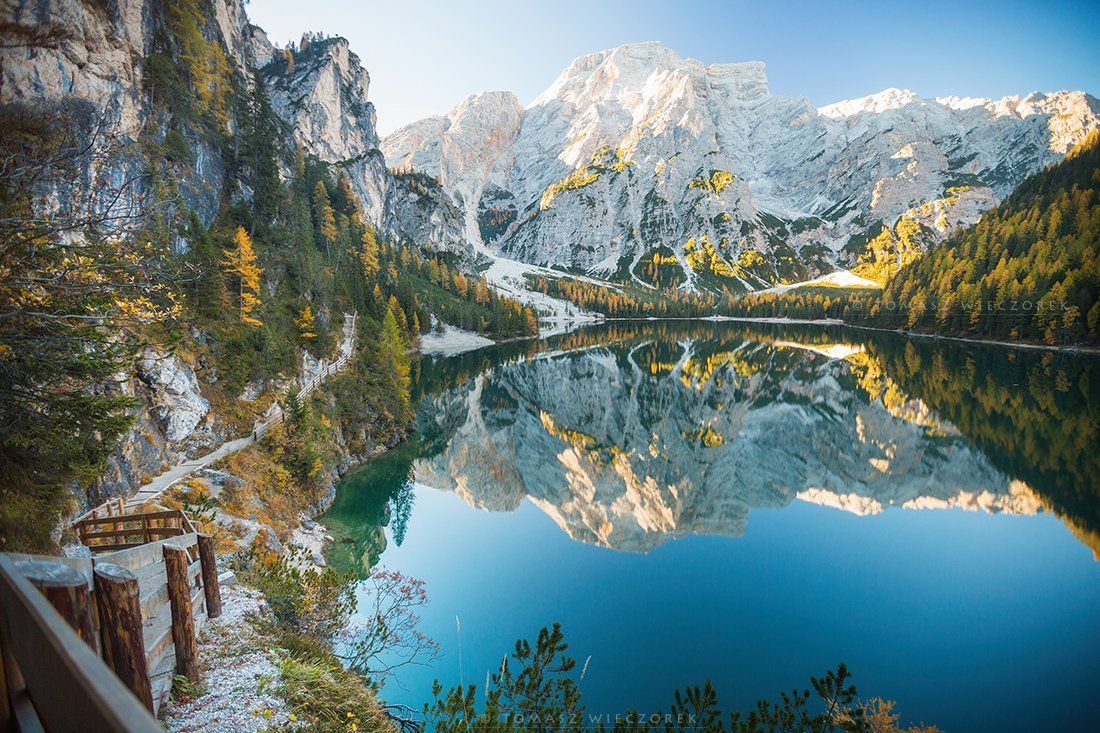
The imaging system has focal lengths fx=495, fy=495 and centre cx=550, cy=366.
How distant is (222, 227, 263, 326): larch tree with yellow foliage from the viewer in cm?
3947

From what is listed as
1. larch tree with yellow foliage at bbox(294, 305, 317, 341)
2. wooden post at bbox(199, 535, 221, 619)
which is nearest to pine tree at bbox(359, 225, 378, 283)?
larch tree with yellow foliage at bbox(294, 305, 317, 341)

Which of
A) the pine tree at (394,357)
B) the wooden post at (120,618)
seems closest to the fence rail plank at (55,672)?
the wooden post at (120,618)

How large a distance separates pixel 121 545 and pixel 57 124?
22.0m

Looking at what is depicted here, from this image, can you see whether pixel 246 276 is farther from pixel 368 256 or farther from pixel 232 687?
pixel 368 256

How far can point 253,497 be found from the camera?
81.6 ft

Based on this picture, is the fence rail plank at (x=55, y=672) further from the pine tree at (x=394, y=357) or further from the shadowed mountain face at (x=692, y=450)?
the pine tree at (x=394, y=357)

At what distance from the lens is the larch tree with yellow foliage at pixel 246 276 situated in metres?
39.5

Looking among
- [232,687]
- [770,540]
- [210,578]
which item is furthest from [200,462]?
[770,540]

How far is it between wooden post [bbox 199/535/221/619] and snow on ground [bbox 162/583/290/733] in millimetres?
274

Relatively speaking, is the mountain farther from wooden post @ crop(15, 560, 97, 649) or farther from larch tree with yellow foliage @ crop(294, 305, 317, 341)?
wooden post @ crop(15, 560, 97, 649)

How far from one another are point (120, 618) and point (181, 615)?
5.51m

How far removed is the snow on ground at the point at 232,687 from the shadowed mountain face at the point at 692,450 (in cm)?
2147

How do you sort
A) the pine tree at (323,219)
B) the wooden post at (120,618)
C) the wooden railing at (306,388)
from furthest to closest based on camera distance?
the pine tree at (323,219), the wooden railing at (306,388), the wooden post at (120,618)

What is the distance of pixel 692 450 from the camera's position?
48.9 m
